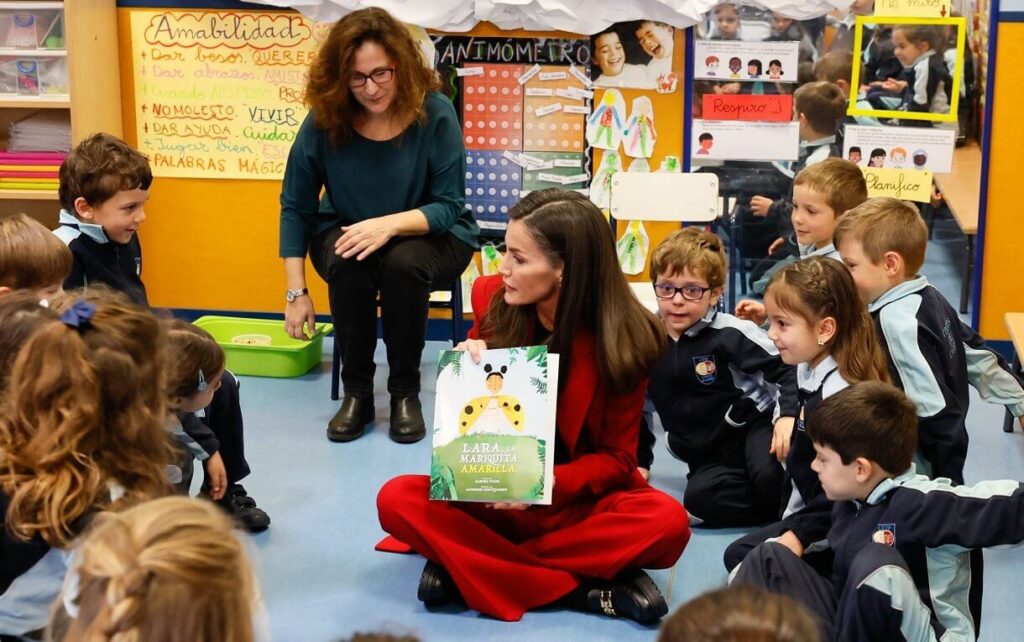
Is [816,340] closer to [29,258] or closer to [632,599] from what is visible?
[632,599]

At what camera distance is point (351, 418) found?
4.17m

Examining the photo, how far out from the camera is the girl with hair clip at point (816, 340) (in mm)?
2963

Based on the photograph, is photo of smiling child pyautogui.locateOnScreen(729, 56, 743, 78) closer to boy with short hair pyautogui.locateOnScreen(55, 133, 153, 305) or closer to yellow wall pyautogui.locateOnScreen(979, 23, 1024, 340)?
yellow wall pyautogui.locateOnScreen(979, 23, 1024, 340)

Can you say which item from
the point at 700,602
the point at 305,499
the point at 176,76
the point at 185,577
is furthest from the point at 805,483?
the point at 176,76

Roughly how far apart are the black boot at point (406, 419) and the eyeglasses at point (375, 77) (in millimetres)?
1052

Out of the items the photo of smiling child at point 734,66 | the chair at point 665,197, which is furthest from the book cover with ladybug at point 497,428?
the photo of smiling child at point 734,66

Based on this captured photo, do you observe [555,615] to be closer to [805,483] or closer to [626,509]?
[626,509]

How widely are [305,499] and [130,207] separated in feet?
3.29

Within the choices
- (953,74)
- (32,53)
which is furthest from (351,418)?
(953,74)

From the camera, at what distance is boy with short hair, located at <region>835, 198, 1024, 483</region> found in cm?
297

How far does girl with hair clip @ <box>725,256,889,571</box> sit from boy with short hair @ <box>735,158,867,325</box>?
69cm

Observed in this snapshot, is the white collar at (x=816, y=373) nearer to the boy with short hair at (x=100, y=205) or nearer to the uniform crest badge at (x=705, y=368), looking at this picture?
the uniform crest badge at (x=705, y=368)

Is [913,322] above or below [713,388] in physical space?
above

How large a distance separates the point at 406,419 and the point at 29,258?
4.80 feet
